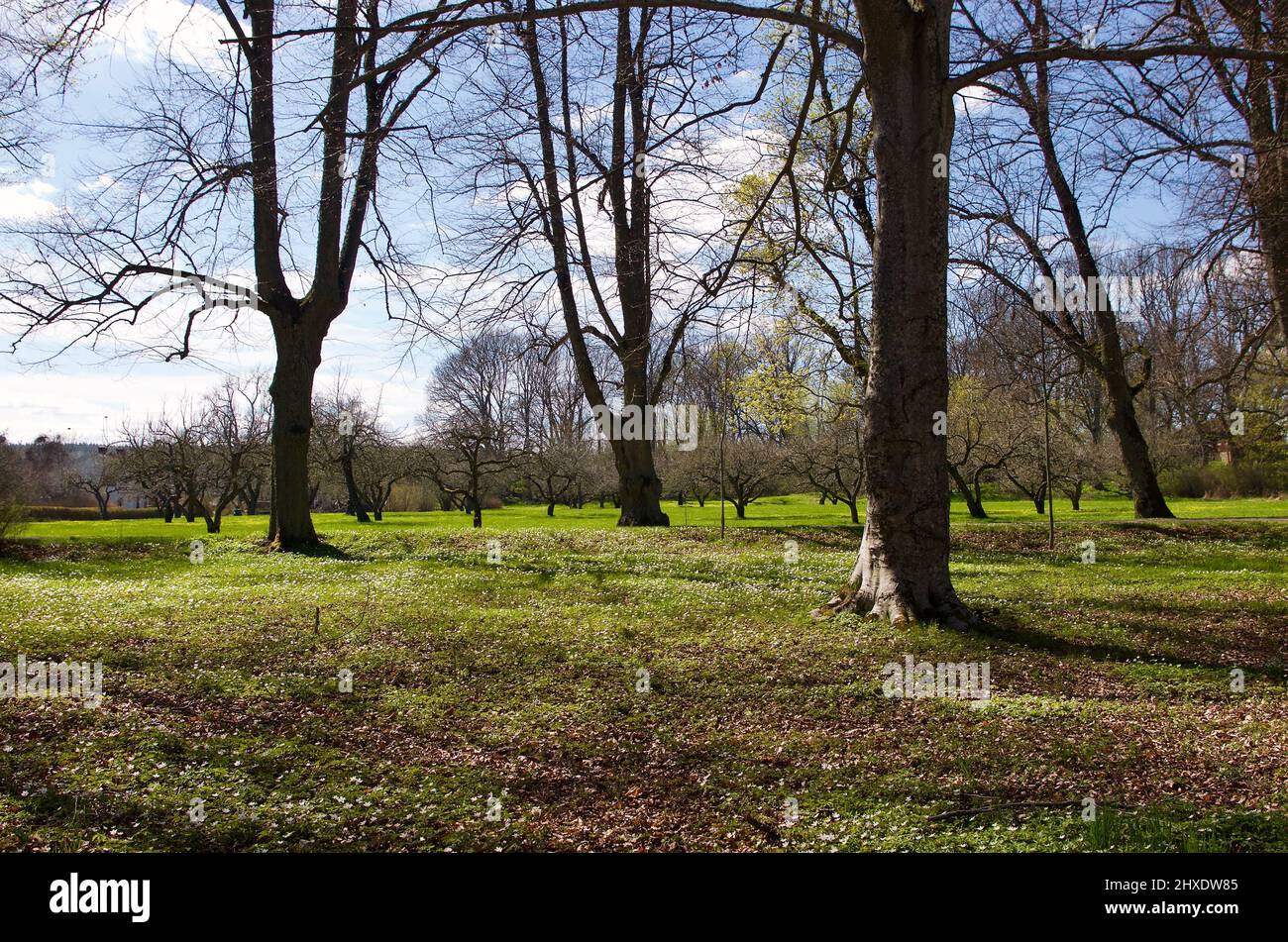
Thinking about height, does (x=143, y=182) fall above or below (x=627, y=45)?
below

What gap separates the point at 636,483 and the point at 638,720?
52.3 ft

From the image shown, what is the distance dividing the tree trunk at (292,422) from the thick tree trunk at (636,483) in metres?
8.14

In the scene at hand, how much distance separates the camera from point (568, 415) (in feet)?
225

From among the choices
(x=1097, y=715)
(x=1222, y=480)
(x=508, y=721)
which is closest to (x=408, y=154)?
(x=508, y=721)

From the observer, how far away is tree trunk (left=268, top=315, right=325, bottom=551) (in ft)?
61.9

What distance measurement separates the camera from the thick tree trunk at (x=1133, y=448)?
21891mm

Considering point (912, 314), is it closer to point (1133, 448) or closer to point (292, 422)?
point (292, 422)

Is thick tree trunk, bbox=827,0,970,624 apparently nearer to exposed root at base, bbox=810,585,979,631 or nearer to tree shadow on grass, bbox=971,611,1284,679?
exposed root at base, bbox=810,585,979,631

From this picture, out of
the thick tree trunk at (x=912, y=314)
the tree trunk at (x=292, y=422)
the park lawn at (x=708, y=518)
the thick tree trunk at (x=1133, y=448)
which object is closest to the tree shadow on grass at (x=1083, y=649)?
the thick tree trunk at (x=912, y=314)

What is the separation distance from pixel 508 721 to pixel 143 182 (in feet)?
39.7

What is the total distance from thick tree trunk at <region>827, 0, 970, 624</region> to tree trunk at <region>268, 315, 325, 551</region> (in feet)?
47.1

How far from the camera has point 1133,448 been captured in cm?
2209
